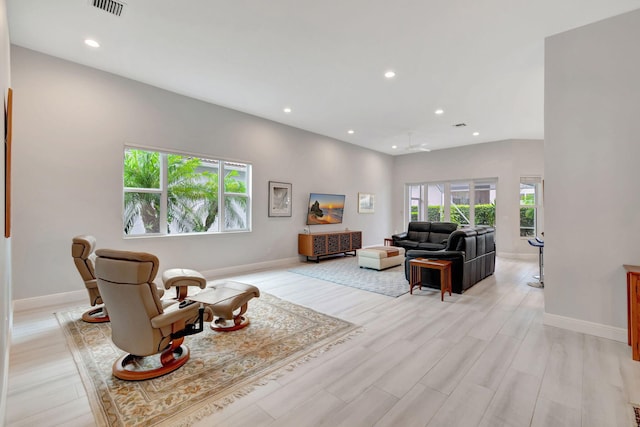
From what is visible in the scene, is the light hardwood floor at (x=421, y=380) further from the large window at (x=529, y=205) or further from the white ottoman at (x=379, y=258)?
the large window at (x=529, y=205)

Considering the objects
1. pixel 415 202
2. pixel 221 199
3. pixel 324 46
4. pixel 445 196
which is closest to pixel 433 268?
pixel 324 46

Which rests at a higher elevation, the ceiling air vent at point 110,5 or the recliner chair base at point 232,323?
the ceiling air vent at point 110,5

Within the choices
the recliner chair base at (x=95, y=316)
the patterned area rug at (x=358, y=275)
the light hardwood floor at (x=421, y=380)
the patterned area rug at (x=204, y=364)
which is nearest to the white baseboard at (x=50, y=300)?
the light hardwood floor at (x=421, y=380)

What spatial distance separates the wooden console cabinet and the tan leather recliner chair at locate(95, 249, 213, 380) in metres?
4.68

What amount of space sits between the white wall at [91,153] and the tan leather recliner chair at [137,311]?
8.64 feet

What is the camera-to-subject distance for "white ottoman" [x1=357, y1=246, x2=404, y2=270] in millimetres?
6062

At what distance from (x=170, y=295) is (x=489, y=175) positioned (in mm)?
8847

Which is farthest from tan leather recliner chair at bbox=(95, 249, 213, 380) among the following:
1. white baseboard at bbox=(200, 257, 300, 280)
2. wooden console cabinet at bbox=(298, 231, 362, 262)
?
wooden console cabinet at bbox=(298, 231, 362, 262)

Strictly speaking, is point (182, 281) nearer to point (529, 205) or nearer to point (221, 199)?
point (221, 199)

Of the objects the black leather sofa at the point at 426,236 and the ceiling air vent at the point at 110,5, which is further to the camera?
the black leather sofa at the point at 426,236

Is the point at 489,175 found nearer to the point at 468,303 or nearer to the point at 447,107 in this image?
the point at 447,107

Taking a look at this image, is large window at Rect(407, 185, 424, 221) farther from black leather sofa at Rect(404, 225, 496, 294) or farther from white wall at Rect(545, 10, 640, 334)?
white wall at Rect(545, 10, 640, 334)

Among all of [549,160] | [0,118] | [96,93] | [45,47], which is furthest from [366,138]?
[0,118]

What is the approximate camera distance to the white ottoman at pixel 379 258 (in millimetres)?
6062
